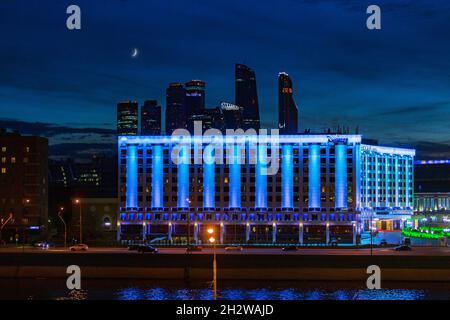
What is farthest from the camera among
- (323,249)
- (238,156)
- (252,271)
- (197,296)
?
(238,156)

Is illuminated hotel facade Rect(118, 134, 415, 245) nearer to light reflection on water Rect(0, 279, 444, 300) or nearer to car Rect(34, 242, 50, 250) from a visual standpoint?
car Rect(34, 242, 50, 250)

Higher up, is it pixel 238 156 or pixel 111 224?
pixel 238 156

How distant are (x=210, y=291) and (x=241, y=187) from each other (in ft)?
232

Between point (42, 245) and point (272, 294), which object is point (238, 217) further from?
point (272, 294)

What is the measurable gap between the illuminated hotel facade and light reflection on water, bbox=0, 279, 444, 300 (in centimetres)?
5949

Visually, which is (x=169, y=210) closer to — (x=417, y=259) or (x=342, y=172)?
(x=342, y=172)

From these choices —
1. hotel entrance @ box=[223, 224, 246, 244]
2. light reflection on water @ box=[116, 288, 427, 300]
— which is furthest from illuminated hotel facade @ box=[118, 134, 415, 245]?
light reflection on water @ box=[116, 288, 427, 300]

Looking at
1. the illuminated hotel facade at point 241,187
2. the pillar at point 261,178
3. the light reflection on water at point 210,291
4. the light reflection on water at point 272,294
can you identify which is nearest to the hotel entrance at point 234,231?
the illuminated hotel facade at point 241,187

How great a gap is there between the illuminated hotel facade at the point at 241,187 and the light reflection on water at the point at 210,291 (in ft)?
195

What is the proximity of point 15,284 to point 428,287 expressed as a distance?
3422cm

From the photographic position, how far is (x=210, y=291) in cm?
6291

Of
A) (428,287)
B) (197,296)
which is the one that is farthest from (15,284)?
(428,287)

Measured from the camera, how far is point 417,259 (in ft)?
246

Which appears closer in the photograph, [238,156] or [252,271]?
[252,271]
